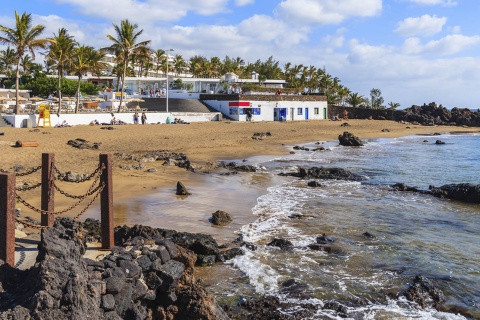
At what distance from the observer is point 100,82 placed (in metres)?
85.4

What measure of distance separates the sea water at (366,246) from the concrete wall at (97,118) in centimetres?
2197

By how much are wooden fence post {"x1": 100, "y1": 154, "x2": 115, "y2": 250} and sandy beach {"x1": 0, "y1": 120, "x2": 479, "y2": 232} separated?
15.7ft

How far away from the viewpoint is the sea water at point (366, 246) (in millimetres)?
8750

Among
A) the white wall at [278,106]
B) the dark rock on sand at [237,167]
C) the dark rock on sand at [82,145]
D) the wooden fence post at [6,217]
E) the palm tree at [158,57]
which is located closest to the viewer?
the wooden fence post at [6,217]

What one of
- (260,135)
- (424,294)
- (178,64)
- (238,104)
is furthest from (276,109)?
(424,294)

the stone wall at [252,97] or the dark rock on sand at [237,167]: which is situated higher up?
the stone wall at [252,97]

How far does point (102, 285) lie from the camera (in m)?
6.05

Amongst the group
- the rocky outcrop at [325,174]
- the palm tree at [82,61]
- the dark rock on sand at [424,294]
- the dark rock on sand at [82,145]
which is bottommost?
the dark rock on sand at [424,294]

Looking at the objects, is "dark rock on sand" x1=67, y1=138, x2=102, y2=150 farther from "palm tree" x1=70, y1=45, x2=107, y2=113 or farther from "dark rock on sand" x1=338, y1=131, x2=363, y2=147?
"dark rock on sand" x1=338, y1=131, x2=363, y2=147

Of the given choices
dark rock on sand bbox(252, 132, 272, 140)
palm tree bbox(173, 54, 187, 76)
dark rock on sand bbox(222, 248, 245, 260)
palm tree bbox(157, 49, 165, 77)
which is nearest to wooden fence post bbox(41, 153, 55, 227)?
dark rock on sand bbox(222, 248, 245, 260)

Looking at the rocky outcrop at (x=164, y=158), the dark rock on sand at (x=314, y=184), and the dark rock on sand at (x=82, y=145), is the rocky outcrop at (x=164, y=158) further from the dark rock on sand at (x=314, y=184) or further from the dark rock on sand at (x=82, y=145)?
the dark rock on sand at (x=314, y=184)

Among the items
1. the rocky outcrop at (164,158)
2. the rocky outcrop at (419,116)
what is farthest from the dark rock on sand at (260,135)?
the rocky outcrop at (419,116)

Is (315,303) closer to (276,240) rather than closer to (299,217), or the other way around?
(276,240)

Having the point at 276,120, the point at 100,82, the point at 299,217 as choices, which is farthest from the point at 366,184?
the point at 100,82
